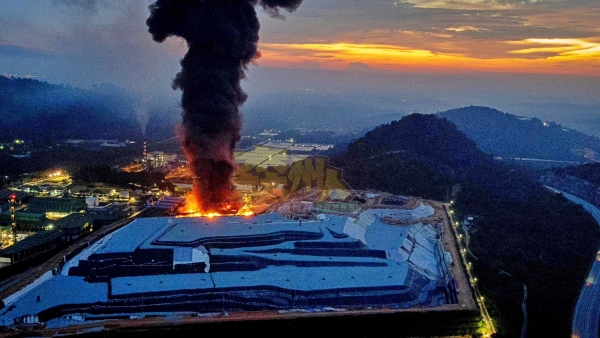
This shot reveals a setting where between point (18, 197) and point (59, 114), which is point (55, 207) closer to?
point (18, 197)

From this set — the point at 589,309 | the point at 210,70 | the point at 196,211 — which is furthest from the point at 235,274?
the point at 589,309

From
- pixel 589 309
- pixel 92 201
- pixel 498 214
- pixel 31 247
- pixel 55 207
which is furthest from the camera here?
pixel 498 214

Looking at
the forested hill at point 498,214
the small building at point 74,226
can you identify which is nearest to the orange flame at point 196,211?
the small building at point 74,226

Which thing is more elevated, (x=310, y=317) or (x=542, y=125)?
(x=542, y=125)

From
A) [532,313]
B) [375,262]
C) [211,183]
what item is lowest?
[532,313]

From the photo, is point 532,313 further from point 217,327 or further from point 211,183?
point 211,183

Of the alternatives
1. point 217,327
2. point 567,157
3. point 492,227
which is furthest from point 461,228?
point 567,157
